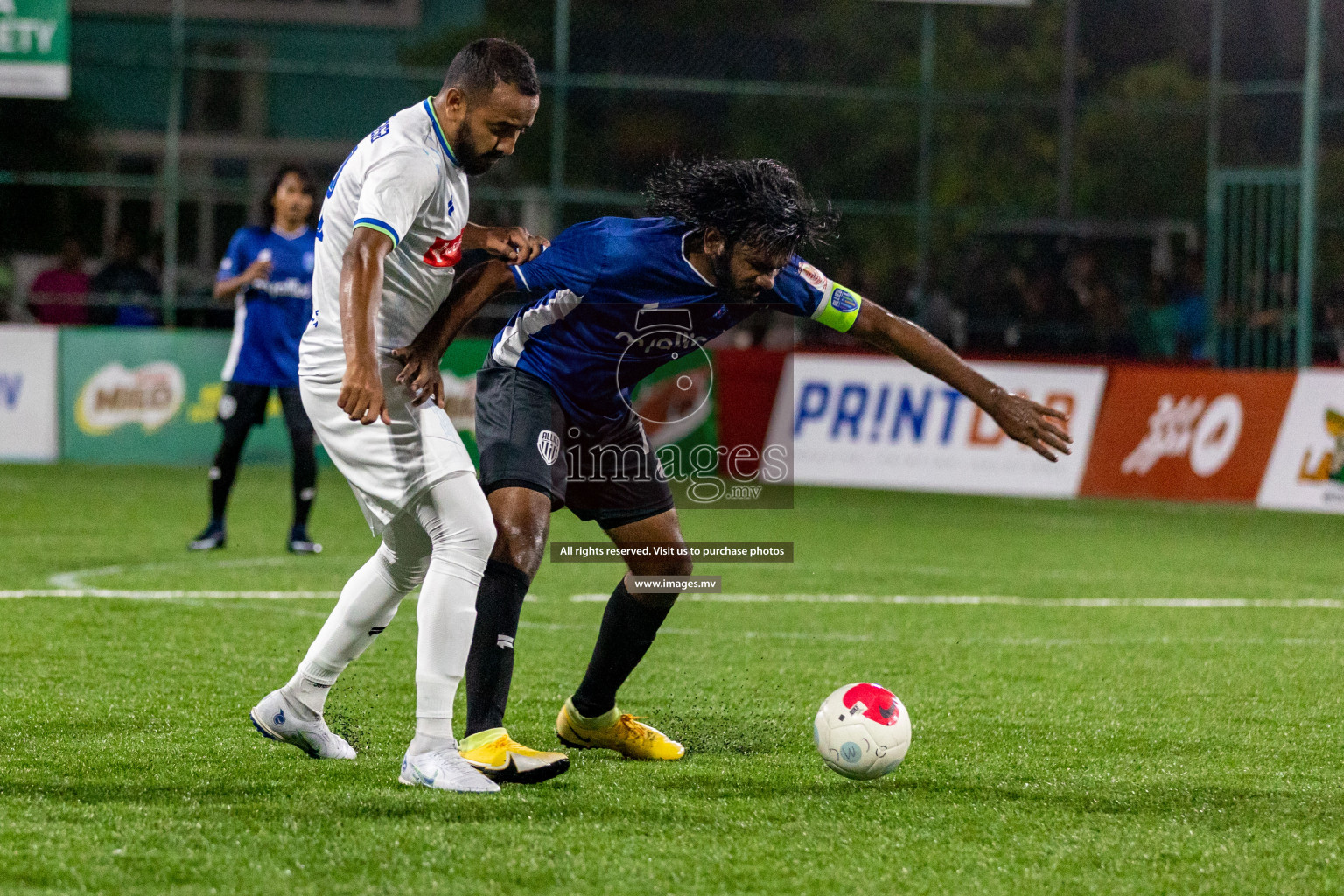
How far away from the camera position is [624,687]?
6590 millimetres

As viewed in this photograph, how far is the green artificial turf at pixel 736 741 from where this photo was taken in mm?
4031

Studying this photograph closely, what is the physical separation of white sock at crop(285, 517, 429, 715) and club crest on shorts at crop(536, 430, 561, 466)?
414 millimetres

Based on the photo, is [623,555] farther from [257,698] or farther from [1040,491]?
[1040,491]

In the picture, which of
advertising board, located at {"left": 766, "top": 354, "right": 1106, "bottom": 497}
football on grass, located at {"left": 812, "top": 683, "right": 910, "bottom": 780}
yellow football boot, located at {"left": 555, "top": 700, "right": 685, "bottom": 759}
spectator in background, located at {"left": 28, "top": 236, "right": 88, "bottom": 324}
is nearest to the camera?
football on grass, located at {"left": 812, "top": 683, "right": 910, "bottom": 780}

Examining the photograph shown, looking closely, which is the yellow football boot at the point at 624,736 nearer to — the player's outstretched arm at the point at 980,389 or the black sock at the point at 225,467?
the player's outstretched arm at the point at 980,389

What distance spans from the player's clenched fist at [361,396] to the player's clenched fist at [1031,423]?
1.74 metres

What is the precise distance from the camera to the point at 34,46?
16.2m

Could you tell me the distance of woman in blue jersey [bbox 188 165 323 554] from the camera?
9.98 metres

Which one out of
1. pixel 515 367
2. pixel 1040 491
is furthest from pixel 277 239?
pixel 1040 491

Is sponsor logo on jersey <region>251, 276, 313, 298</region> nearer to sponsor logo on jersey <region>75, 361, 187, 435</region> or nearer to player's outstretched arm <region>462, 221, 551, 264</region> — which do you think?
player's outstretched arm <region>462, 221, 551, 264</region>

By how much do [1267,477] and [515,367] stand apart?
34.7ft

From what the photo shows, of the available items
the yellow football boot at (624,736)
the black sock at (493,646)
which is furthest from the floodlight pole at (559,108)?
the black sock at (493,646)

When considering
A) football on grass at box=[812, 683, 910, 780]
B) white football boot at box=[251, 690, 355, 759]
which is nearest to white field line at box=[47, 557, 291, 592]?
white football boot at box=[251, 690, 355, 759]

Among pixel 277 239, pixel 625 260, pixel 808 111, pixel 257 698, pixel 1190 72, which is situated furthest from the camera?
pixel 1190 72
